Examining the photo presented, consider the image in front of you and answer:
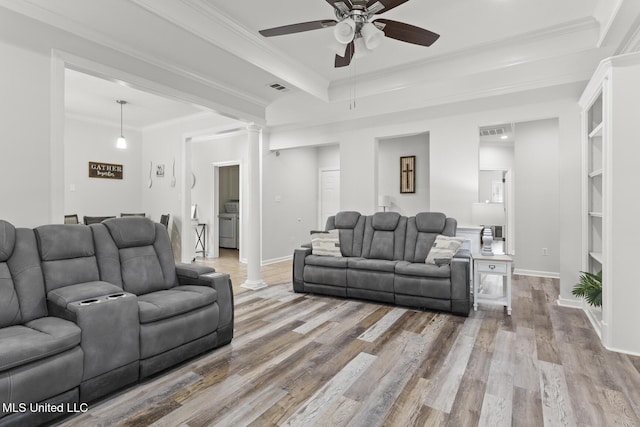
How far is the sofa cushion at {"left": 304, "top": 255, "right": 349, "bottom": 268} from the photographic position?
4.36m

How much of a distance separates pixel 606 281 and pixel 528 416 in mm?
1585

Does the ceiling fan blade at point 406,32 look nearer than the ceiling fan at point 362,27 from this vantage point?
No

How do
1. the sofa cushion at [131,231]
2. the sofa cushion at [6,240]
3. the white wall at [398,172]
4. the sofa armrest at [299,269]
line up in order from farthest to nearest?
the white wall at [398,172], the sofa armrest at [299,269], the sofa cushion at [131,231], the sofa cushion at [6,240]

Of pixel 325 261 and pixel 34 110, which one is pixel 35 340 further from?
pixel 325 261

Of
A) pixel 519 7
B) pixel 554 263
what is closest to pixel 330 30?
pixel 519 7

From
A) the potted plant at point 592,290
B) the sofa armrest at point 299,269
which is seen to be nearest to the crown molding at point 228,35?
the sofa armrest at point 299,269

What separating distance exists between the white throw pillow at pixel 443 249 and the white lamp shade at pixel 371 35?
7.90 ft

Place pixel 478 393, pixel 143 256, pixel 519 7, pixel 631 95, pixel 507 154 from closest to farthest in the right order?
pixel 478 393 → pixel 631 95 → pixel 143 256 → pixel 519 7 → pixel 507 154

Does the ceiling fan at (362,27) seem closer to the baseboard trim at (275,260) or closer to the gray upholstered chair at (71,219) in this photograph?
the baseboard trim at (275,260)

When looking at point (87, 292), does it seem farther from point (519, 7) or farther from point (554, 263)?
point (554, 263)

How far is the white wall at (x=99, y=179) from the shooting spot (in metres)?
6.21

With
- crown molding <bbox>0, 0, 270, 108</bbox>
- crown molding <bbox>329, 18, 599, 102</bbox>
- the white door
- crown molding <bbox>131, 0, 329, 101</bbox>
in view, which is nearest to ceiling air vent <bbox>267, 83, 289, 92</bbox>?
crown molding <bbox>131, 0, 329, 101</bbox>

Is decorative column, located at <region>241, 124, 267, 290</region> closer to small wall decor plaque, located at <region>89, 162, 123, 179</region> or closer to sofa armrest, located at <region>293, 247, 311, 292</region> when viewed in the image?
sofa armrest, located at <region>293, 247, 311, 292</region>

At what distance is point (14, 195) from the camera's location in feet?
8.36
